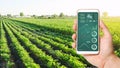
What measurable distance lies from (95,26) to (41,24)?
156 centimetres

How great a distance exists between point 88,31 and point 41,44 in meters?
1.95

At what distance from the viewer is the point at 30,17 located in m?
2.95

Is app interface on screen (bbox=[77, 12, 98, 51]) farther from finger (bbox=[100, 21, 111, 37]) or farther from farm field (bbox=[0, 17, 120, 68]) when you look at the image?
farm field (bbox=[0, 17, 120, 68])

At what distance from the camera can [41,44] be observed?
3.65 m

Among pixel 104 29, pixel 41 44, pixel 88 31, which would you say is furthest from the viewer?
pixel 41 44

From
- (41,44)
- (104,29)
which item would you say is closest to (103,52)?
(104,29)

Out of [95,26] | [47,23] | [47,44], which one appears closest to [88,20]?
[95,26]

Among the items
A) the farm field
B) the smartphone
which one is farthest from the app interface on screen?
the farm field

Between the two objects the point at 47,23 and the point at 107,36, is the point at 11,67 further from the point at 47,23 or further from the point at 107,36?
the point at 107,36

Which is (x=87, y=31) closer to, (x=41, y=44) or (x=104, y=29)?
(x=104, y=29)

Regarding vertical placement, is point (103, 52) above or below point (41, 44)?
above

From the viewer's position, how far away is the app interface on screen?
168 cm

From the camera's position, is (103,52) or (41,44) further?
(41,44)

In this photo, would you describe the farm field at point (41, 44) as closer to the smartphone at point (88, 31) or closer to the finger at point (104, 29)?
the smartphone at point (88, 31)
